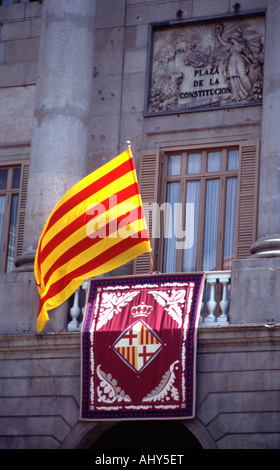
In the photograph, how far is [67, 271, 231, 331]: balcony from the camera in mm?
20891

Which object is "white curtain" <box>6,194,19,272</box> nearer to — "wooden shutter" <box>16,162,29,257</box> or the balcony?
"wooden shutter" <box>16,162,29,257</box>

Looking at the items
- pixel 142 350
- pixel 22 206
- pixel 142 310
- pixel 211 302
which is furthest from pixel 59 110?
pixel 142 350

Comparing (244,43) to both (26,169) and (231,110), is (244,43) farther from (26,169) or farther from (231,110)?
(26,169)

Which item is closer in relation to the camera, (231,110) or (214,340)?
(214,340)

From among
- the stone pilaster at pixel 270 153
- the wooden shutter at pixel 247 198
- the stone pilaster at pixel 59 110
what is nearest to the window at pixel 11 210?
the stone pilaster at pixel 59 110

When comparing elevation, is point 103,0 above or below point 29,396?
above

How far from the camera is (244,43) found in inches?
966

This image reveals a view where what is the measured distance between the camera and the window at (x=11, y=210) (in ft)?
82.7

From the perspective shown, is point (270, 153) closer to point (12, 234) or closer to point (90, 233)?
point (90, 233)

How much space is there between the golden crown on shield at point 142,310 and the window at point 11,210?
15.5 feet

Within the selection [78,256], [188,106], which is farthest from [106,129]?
[78,256]

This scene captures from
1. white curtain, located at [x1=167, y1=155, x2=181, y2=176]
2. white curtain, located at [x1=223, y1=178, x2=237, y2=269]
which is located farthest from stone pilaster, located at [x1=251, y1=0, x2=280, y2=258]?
white curtain, located at [x1=167, y1=155, x2=181, y2=176]

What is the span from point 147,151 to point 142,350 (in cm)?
531

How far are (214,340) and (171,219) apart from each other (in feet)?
14.6
